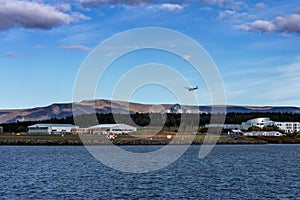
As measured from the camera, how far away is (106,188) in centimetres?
4412

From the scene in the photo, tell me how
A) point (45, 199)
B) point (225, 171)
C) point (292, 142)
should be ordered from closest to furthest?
point (45, 199), point (225, 171), point (292, 142)

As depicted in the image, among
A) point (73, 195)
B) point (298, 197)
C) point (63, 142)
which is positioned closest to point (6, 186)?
point (73, 195)

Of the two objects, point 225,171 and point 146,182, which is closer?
point 146,182

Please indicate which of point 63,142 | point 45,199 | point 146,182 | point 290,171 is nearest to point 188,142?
point 63,142

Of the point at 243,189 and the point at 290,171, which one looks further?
the point at 290,171

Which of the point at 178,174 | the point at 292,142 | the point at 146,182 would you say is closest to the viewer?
the point at 146,182

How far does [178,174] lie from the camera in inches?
2212

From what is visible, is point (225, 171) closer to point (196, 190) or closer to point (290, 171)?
point (290, 171)

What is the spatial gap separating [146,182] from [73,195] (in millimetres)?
9621

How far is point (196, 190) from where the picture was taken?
42.9 meters

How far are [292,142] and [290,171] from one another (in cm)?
13103

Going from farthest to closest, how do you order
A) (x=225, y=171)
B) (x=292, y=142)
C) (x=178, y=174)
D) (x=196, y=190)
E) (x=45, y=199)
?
(x=292, y=142)
(x=225, y=171)
(x=178, y=174)
(x=196, y=190)
(x=45, y=199)

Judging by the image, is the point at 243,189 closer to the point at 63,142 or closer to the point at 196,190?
the point at 196,190

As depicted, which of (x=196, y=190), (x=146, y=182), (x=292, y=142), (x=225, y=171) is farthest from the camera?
(x=292, y=142)
